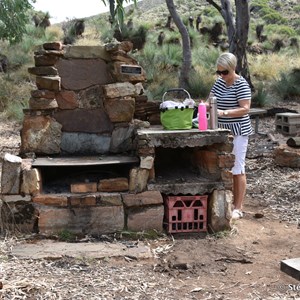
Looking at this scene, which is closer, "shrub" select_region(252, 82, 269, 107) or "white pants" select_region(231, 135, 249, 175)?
"white pants" select_region(231, 135, 249, 175)

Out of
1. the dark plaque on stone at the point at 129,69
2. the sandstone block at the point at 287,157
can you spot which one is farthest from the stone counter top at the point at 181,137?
the sandstone block at the point at 287,157

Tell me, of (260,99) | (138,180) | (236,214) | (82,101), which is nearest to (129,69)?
(82,101)

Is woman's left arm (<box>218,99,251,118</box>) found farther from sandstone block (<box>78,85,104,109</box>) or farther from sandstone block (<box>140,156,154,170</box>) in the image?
sandstone block (<box>78,85,104,109</box>)

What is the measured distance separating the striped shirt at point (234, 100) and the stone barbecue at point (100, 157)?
0.98 ft

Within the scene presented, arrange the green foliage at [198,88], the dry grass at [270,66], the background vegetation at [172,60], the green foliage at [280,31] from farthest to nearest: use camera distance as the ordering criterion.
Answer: the green foliage at [280,31], the dry grass at [270,66], the green foliage at [198,88], the background vegetation at [172,60]

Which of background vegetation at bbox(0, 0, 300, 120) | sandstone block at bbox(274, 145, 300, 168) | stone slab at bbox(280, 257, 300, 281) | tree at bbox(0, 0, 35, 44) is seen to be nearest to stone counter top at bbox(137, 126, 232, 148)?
stone slab at bbox(280, 257, 300, 281)

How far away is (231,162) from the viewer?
18.1ft

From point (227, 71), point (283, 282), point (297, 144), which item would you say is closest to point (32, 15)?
point (297, 144)

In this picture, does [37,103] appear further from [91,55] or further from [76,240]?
[76,240]

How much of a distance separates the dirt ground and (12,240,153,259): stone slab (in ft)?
0.17

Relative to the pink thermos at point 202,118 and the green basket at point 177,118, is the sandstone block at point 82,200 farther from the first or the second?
the pink thermos at point 202,118

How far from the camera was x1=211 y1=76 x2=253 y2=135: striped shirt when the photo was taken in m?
5.67

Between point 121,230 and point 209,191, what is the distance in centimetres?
92

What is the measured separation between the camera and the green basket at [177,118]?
5504 millimetres
